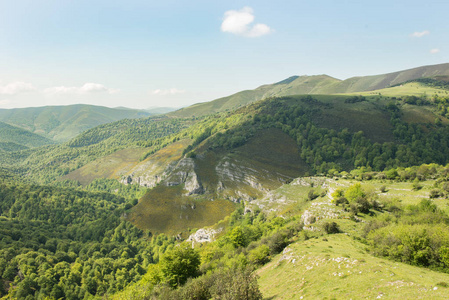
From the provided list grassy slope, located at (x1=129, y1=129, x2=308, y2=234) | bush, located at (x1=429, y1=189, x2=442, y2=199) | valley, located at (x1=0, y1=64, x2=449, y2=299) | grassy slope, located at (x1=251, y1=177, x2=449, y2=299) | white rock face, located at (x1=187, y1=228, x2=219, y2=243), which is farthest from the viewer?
grassy slope, located at (x1=129, y1=129, x2=308, y2=234)

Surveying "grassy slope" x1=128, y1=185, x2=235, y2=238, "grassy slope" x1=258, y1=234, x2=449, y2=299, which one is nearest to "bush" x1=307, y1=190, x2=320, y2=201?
"grassy slope" x1=258, y1=234, x2=449, y2=299

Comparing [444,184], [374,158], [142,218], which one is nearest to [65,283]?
[142,218]

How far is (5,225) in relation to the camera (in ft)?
460

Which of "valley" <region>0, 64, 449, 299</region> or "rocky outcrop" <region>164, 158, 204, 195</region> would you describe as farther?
"rocky outcrop" <region>164, 158, 204, 195</region>

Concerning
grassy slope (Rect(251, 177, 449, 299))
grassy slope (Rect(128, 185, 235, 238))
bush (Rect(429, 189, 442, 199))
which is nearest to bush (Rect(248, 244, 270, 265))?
grassy slope (Rect(251, 177, 449, 299))

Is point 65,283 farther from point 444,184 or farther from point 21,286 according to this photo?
point 444,184

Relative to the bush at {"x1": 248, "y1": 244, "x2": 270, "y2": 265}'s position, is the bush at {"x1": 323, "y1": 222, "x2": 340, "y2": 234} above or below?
above

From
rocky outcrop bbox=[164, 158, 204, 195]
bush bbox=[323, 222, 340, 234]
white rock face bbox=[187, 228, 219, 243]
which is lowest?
white rock face bbox=[187, 228, 219, 243]

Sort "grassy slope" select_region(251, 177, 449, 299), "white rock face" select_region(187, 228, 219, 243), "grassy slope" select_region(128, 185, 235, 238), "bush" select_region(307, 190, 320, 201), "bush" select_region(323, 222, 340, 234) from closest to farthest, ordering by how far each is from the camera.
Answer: "grassy slope" select_region(251, 177, 449, 299), "bush" select_region(323, 222, 340, 234), "bush" select_region(307, 190, 320, 201), "white rock face" select_region(187, 228, 219, 243), "grassy slope" select_region(128, 185, 235, 238)

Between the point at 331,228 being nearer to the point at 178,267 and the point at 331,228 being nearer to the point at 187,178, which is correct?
the point at 178,267

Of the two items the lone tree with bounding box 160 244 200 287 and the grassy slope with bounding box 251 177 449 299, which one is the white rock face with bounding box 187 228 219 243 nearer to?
the lone tree with bounding box 160 244 200 287

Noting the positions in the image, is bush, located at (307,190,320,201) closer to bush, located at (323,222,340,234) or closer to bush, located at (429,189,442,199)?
bush, located at (429,189,442,199)

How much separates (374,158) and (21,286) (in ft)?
678

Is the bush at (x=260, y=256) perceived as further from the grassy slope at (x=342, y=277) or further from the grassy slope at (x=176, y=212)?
the grassy slope at (x=176, y=212)
